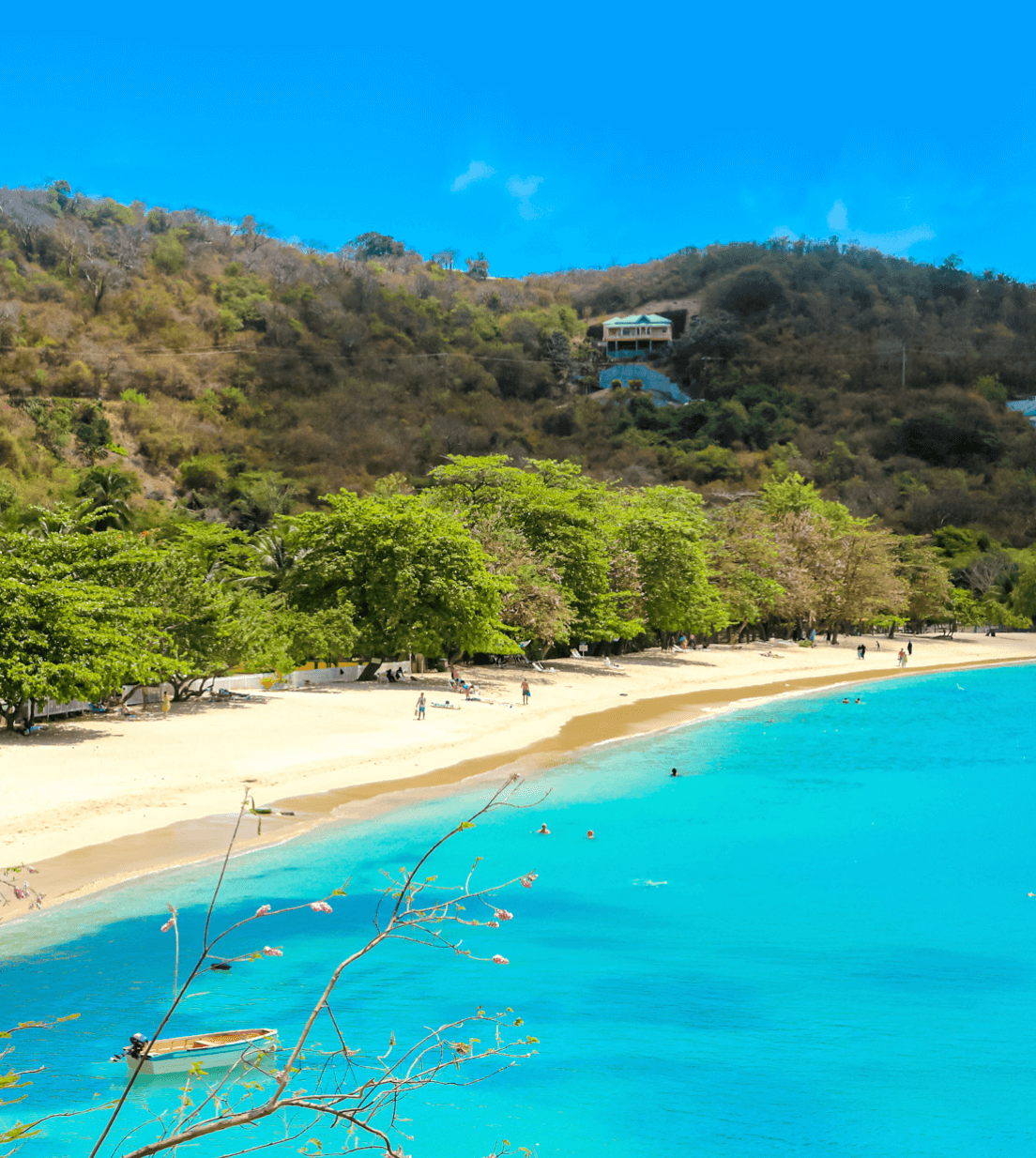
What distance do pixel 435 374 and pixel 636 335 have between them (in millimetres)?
34728

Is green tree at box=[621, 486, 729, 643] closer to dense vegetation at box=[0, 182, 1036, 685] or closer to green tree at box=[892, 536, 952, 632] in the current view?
dense vegetation at box=[0, 182, 1036, 685]

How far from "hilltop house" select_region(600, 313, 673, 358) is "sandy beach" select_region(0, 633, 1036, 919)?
11143 cm

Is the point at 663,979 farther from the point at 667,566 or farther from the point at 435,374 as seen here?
the point at 435,374

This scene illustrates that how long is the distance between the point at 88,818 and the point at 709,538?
2033 inches

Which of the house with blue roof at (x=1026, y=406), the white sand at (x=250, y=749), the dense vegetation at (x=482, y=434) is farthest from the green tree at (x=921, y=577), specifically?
the house with blue roof at (x=1026, y=406)

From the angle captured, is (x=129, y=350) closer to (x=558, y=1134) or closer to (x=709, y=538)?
(x=709, y=538)

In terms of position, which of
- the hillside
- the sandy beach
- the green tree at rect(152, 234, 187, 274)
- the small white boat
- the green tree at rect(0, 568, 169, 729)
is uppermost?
the green tree at rect(152, 234, 187, 274)

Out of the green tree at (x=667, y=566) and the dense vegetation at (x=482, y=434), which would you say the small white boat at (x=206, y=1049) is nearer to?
the dense vegetation at (x=482, y=434)

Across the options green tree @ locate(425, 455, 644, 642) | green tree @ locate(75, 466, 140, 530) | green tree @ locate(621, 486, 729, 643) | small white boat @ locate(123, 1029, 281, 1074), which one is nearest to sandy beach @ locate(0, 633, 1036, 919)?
green tree @ locate(425, 455, 644, 642)

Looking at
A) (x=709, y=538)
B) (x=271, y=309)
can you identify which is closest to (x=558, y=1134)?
(x=709, y=538)

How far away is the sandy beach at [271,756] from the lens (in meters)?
17.6

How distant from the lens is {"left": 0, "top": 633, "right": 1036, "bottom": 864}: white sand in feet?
62.3

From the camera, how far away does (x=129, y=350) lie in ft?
390

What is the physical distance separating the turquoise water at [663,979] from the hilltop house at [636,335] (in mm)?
133471
